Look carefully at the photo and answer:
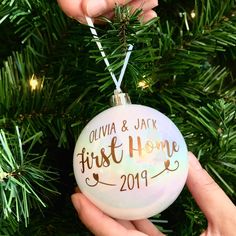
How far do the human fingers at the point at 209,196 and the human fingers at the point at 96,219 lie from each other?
92mm

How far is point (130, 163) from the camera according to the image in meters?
0.46

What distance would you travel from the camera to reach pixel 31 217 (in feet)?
2.00

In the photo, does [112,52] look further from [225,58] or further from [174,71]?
[225,58]

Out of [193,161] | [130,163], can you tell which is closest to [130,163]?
[130,163]

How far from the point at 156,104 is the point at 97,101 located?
3.4 inches

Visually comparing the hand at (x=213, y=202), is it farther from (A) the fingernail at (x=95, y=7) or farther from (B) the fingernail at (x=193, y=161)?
(A) the fingernail at (x=95, y=7)

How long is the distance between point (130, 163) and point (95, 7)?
0.16m

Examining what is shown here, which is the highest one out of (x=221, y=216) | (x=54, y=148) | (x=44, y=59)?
(x=44, y=59)

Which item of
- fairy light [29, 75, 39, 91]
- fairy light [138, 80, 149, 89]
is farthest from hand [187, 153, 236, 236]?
fairy light [29, 75, 39, 91]

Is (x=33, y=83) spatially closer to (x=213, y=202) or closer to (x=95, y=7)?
(x=95, y=7)

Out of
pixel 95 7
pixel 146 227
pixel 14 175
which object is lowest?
pixel 146 227

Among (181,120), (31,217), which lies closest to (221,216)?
(181,120)

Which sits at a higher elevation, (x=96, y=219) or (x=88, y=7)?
(x=88, y=7)

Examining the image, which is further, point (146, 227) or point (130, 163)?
point (146, 227)
